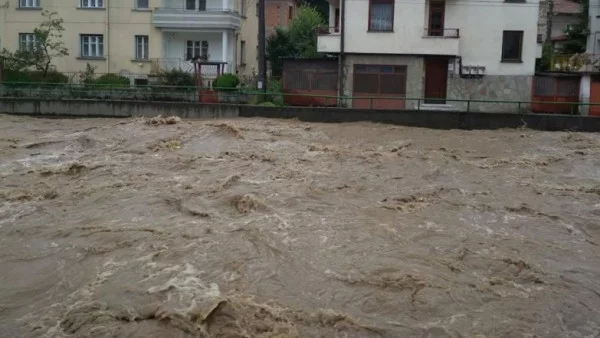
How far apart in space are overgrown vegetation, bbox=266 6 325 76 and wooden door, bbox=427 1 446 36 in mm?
10926

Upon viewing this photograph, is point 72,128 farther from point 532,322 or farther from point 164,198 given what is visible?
point 532,322

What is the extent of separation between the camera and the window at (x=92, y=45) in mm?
43219

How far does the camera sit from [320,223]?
572 inches

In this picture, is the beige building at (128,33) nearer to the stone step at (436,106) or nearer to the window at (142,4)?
the window at (142,4)

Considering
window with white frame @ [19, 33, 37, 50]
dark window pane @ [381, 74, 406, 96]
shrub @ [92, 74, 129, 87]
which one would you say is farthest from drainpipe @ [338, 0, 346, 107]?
window with white frame @ [19, 33, 37, 50]

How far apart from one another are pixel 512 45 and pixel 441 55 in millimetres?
4139

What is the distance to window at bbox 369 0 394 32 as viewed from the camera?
36.8 metres

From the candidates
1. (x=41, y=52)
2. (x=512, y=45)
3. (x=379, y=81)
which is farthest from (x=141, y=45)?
(x=512, y=45)

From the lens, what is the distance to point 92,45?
142ft

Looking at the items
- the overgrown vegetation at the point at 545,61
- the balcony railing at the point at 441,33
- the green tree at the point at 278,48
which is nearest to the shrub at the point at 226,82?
the balcony railing at the point at 441,33

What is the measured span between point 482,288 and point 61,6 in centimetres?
3828

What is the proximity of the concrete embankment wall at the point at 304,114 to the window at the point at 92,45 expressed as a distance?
10.4 m

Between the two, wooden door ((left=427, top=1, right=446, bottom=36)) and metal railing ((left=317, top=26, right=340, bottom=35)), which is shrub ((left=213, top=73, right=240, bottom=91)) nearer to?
metal railing ((left=317, top=26, right=340, bottom=35))

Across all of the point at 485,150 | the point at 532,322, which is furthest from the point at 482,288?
the point at 485,150
